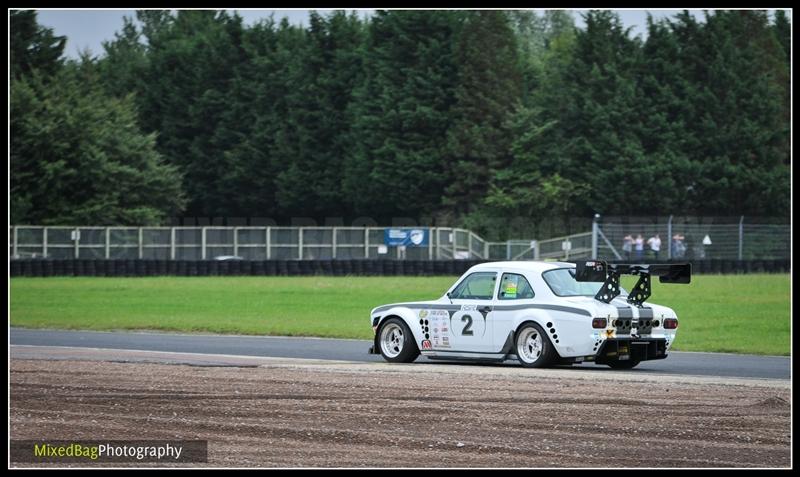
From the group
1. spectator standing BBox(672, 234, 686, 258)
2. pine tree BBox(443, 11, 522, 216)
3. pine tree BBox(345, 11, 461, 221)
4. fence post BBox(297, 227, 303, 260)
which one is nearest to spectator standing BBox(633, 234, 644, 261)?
spectator standing BBox(672, 234, 686, 258)

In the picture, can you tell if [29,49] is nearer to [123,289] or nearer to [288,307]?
[123,289]

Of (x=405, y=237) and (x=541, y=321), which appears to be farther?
(x=405, y=237)

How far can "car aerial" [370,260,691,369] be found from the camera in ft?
56.1

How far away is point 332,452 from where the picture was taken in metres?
11.5

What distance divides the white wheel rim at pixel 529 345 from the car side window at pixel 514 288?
1.50 feet

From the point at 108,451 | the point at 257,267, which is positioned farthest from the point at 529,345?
the point at 257,267

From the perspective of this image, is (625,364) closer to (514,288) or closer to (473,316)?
(514,288)

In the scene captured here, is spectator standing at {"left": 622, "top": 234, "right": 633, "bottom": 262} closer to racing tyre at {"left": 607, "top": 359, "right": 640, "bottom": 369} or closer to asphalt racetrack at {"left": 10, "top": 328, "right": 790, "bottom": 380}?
asphalt racetrack at {"left": 10, "top": 328, "right": 790, "bottom": 380}

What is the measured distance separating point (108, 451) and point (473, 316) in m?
7.29

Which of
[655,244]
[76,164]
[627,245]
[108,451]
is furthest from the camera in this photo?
[76,164]

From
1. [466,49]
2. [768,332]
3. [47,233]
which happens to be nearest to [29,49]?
[466,49]

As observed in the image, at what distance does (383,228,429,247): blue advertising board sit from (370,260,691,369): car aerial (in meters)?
37.3

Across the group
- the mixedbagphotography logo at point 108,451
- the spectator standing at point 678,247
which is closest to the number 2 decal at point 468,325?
the mixedbagphotography logo at point 108,451

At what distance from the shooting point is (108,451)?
11703 millimetres
